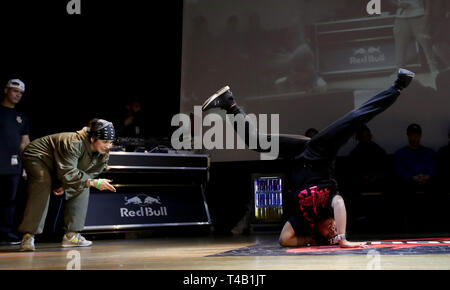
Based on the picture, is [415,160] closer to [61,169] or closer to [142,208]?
[142,208]

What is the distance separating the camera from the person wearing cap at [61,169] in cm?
412

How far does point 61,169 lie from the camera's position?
4.11 meters

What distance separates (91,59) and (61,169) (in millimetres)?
3150

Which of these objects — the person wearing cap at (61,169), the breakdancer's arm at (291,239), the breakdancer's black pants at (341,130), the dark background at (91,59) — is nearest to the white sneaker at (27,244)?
the person wearing cap at (61,169)

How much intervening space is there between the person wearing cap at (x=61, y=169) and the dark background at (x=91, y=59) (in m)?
2.33

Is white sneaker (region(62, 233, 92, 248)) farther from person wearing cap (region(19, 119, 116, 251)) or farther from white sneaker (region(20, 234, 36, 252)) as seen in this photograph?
white sneaker (region(20, 234, 36, 252))

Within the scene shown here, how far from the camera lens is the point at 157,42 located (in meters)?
7.28

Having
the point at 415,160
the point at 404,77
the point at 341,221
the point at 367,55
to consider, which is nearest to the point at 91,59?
the point at 367,55

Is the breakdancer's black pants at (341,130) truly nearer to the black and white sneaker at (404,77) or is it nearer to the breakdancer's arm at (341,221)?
the black and white sneaker at (404,77)

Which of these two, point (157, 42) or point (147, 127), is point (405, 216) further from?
point (157, 42)

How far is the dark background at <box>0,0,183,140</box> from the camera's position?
6.41m
